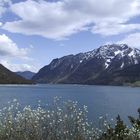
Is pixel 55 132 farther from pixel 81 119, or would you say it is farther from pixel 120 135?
pixel 120 135

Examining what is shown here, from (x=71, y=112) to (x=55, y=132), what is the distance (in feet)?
3.33

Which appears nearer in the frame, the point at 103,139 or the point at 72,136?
the point at 72,136

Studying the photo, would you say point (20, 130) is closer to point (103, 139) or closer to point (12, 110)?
point (12, 110)

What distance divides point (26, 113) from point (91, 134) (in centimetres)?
297

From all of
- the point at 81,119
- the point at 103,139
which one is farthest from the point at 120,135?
the point at 81,119

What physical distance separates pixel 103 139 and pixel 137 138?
1.62 meters

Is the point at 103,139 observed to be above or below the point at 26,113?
below

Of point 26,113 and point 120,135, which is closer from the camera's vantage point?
point 26,113

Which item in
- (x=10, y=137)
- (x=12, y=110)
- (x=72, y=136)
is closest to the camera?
(x=10, y=137)

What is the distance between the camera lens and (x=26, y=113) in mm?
15195

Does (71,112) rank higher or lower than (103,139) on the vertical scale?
higher

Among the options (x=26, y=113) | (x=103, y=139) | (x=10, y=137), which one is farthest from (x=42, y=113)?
(x=103, y=139)

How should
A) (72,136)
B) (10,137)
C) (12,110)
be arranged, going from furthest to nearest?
(12,110) < (72,136) < (10,137)

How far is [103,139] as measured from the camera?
16438mm
